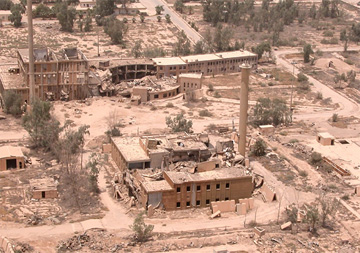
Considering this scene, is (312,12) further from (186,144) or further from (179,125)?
(186,144)

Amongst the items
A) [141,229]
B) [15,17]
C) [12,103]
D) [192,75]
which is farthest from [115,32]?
[141,229]

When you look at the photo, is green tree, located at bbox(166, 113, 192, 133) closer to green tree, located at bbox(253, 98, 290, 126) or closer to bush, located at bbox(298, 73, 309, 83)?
green tree, located at bbox(253, 98, 290, 126)

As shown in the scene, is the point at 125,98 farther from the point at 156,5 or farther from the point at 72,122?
the point at 156,5

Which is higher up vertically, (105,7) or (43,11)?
(105,7)

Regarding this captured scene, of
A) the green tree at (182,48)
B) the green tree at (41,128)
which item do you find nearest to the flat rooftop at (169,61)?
the green tree at (182,48)

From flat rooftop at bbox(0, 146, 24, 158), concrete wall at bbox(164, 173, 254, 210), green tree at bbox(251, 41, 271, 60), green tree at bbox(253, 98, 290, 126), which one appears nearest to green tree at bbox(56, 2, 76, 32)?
green tree at bbox(251, 41, 271, 60)

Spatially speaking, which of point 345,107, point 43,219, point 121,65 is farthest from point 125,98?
point 43,219
